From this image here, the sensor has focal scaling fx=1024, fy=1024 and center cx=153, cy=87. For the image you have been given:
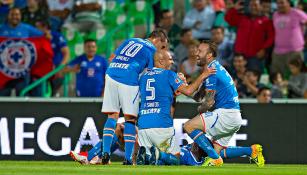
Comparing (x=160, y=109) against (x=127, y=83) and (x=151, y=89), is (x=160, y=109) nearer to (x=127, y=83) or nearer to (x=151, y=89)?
(x=151, y=89)

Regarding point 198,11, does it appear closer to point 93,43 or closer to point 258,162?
point 93,43

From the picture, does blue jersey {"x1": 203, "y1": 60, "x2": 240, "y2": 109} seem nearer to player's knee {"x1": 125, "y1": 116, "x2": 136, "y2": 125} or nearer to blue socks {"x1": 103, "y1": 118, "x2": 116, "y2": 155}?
player's knee {"x1": 125, "y1": 116, "x2": 136, "y2": 125}

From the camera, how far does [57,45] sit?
21438 millimetres

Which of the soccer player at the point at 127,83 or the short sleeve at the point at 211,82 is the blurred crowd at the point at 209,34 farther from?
the short sleeve at the point at 211,82

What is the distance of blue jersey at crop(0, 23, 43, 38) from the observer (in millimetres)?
20781

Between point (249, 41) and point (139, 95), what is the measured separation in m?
6.15

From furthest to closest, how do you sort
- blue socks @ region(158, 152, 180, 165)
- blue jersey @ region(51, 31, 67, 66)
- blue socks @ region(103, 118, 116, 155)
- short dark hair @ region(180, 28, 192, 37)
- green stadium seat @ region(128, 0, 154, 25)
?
green stadium seat @ region(128, 0, 154, 25) < blue jersey @ region(51, 31, 67, 66) < short dark hair @ region(180, 28, 192, 37) < blue socks @ region(103, 118, 116, 155) < blue socks @ region(158, 152, 180, 165)

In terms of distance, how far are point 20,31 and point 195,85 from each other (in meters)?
7.21

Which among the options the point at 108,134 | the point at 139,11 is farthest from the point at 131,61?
the point at 139,11

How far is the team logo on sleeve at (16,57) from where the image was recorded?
20.9m

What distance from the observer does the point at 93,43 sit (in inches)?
790

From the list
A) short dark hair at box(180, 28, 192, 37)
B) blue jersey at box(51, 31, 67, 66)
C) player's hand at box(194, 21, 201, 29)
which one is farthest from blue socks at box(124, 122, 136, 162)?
player's hand at box(194, 21, 201, 29)

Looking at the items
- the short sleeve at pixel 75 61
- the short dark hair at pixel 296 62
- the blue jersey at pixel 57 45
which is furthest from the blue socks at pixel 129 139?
the blue jersey at pixel 57 45

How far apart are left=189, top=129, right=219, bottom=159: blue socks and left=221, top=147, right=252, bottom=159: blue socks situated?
507 millimetres
